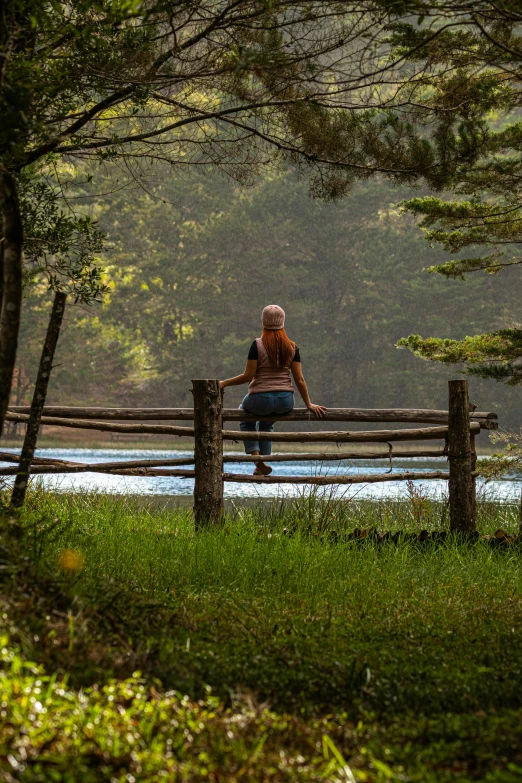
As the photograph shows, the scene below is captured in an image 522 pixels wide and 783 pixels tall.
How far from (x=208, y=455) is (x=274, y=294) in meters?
33.3

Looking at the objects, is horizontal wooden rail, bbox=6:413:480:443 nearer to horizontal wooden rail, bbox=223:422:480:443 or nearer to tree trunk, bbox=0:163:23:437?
horizontal wooden rail, bbox=223:422:480:443

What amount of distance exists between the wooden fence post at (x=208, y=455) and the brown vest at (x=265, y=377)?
561 millimetres

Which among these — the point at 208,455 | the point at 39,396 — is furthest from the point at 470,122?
the point at 39,396

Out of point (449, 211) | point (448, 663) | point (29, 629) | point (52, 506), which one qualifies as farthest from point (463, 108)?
point (52, 506)

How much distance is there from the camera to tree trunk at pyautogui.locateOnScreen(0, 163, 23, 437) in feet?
14.0

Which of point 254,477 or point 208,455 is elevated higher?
point 208,455

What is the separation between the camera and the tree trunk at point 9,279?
427cm

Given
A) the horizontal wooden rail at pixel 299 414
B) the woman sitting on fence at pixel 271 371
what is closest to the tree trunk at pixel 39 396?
the horizontal wooden rail at pixel 299 414

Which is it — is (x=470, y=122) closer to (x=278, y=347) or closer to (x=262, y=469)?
(x=278, y=347)

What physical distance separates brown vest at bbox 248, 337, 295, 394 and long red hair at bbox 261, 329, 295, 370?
47 mm

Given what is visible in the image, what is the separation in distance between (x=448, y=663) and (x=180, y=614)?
1.51 metres

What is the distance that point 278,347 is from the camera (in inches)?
310

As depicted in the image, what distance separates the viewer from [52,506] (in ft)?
29.9

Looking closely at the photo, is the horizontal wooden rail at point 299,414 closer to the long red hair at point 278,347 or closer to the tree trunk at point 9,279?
the long red hair at point 278,347
